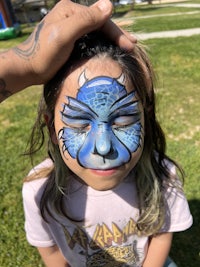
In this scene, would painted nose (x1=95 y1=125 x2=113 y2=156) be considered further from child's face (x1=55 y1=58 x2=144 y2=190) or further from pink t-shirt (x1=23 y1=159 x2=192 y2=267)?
pink t-shirt (x1=23 y1=159 x2=192 y2=267)

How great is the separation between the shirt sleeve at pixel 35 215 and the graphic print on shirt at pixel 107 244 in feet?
0.40

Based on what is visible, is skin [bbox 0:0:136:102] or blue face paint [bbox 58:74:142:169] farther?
blue face paint [bbox 58:74:142:169]

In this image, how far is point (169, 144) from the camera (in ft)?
14.6

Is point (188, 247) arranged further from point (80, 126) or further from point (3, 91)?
point (3, 91)

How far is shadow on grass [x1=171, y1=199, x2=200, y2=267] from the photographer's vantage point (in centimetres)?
300

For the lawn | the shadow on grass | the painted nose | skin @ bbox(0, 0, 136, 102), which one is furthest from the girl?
the shadow on grass

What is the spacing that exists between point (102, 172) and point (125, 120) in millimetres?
240

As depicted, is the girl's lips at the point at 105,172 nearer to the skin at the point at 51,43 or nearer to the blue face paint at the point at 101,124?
the blue face paint at the point at 101,124

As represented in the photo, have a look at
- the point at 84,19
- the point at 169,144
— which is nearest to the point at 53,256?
the point at 84,19

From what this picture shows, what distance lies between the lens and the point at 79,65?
4.83 ft

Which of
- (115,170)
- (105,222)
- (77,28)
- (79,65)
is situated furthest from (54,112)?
(105,222)

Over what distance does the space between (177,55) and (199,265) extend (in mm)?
5846

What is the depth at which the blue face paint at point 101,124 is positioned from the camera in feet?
4.77

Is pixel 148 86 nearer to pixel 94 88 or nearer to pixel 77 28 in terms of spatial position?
pixel 94 88
